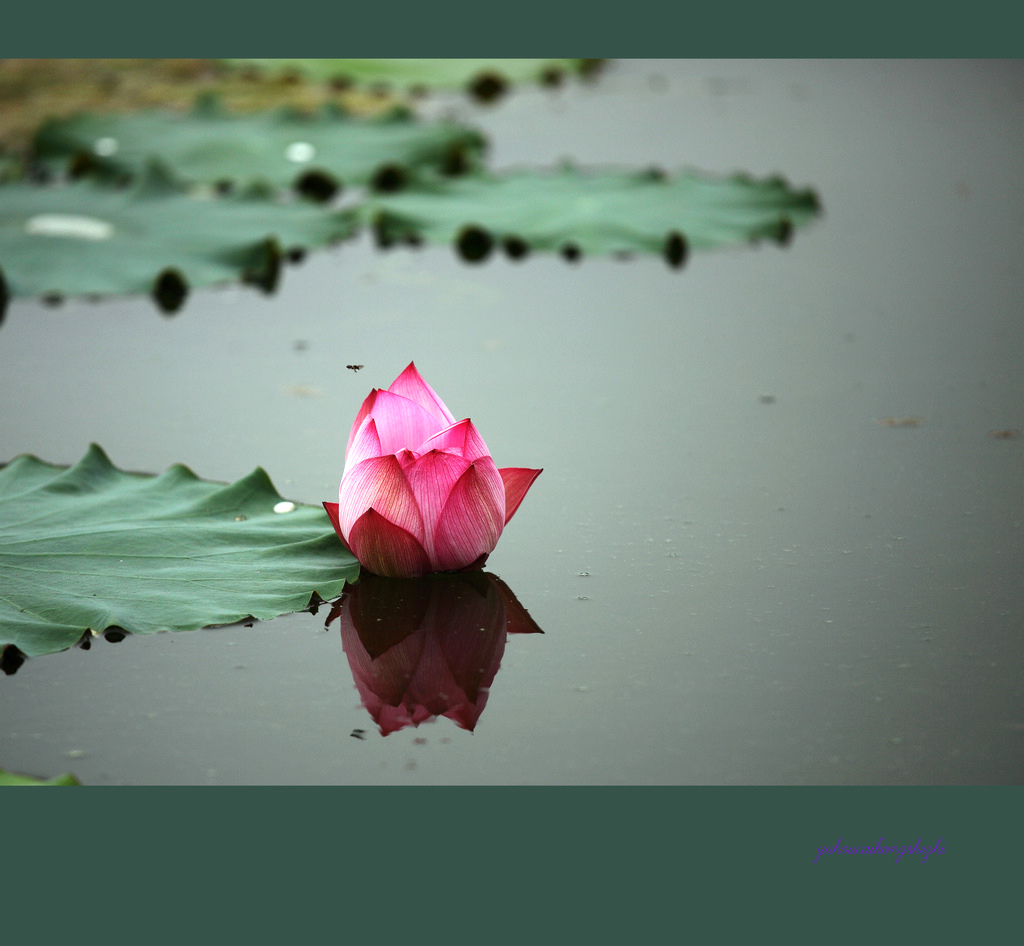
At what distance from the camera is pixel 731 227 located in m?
2.78

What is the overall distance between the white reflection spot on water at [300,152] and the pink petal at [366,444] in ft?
7.16

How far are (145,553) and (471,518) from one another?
0.39 m

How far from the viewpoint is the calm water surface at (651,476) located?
1132 millimetres

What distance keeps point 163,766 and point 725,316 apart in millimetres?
1567

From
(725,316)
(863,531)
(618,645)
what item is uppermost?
(725,316)

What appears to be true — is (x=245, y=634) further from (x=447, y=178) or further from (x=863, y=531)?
(x=447, y=178)

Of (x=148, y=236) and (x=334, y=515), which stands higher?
(x=148, y=236)

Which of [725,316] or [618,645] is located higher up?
[725,316]

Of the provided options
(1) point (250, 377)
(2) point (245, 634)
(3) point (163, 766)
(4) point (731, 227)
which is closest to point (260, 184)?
(1) point (250, 377)

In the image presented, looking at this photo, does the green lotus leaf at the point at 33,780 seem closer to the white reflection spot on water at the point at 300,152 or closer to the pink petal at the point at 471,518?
the pink petal at the point at 471,518

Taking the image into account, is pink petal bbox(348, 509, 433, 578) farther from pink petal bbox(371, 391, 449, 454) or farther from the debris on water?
the debris on water

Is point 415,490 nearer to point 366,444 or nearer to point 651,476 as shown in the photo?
point 366,444

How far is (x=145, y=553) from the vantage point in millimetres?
1379

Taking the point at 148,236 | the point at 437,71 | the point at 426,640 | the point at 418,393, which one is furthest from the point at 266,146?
the point at 426,640
